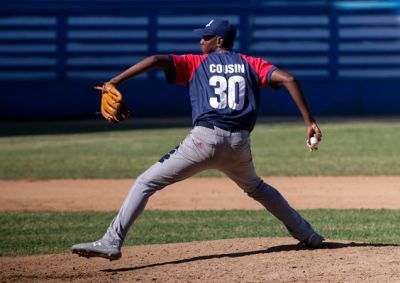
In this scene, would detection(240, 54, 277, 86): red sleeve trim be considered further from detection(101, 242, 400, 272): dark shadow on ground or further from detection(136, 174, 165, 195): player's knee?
detection(101, 242, 400, 272): dark shadow on ground

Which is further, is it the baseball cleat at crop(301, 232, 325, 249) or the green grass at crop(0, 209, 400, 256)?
the green grass at crop(0, 209, 400, 256)

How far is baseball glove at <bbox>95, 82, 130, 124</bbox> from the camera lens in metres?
7.25

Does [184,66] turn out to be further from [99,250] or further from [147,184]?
[99,250]

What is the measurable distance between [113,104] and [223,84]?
2.71ft

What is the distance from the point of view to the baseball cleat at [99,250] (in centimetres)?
727

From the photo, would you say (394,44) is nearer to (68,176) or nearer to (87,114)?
(87,114)

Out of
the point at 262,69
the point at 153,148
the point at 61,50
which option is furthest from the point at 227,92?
the point at 61,50

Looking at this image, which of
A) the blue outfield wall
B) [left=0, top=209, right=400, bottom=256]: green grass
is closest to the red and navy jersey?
[left=0, top=209, right=400, bottom=256]: green grass

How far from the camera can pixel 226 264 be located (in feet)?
24.9

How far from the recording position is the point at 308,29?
24.6 metres

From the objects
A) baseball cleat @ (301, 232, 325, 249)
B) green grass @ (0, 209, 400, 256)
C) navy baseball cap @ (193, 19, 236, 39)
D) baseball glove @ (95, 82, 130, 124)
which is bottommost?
green grass @ (0, 209, 400, 256)

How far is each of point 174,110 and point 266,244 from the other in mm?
15847

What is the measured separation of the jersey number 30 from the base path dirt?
446 centimetres

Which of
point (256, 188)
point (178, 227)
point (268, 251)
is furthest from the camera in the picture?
point (178, 227)
